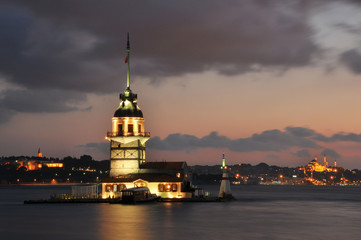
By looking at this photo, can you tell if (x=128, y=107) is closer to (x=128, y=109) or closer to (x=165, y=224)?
(x=128, y=109)

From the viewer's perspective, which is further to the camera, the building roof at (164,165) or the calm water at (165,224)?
the building roof at (164,165)

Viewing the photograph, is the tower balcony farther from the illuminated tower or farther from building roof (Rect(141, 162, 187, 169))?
building roof (Rect(141, 162, 187, 169))

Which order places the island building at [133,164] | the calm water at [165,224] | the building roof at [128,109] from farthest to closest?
the building roof at [128,109]
the island building at [133,164]
the calm water at [165,224]

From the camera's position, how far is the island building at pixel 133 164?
9231cm

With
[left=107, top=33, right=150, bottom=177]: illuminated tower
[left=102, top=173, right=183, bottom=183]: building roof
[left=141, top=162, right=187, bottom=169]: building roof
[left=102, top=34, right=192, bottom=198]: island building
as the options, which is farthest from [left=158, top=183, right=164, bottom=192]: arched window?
[left=107, top=33, right=150, bottom=177]: illuminated tower

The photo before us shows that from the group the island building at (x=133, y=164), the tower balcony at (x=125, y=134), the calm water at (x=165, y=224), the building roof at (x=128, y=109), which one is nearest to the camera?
the calm water at (x=165, y=224)

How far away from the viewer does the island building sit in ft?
303

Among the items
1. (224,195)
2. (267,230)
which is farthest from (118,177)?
(267,230)

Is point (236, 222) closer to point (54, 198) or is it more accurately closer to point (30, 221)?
point (30, 221)

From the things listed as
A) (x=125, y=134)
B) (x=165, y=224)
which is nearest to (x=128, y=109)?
(x=125, y=134)

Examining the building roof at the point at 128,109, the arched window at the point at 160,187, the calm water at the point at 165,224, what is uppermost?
Result: the building roof at the point at 128,109

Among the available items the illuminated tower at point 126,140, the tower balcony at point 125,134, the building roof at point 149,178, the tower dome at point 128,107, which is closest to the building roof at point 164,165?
the illuminated tower at point 126,140

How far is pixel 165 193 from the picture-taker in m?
92.6

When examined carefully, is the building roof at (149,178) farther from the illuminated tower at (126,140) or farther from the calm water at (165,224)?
the calm water at (165,224)
